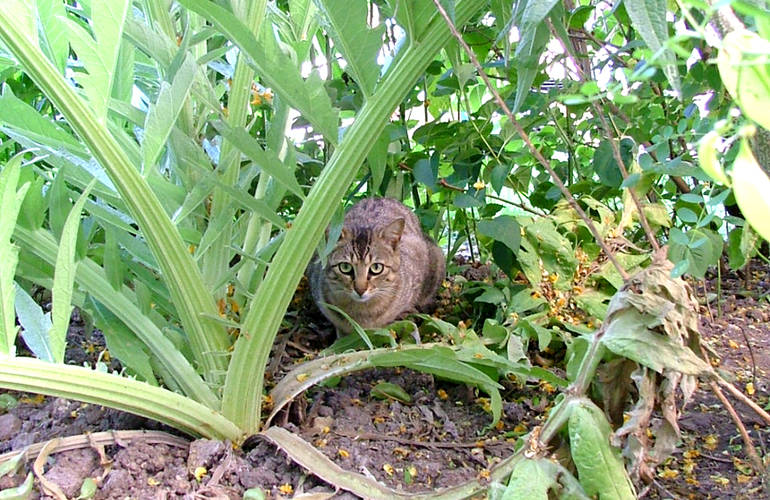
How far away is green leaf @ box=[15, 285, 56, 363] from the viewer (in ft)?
4.16

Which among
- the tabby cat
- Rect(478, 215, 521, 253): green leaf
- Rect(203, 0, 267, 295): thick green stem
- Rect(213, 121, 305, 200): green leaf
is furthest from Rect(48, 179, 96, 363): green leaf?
the tabby cat

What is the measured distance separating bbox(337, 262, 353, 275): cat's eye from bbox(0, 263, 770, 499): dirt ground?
0.79 m

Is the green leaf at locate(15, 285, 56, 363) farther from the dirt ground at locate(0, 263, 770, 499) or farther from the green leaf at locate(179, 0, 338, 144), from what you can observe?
the green leaf at locate(179, 0, 338, 144)

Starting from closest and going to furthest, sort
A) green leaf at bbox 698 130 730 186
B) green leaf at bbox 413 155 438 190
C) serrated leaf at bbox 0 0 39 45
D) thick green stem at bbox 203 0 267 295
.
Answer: green leaf at bbox 698 130 730 186
serrated leaf at bbox 0 0 39 45
thick green stem at bbox 203 0 267 295
green leaf at bbox 413 155 438 190

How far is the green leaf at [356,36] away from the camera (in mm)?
1177

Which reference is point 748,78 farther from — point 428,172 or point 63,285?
point 428,172

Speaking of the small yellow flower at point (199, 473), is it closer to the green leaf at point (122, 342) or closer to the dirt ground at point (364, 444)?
the dirt ground at point (364, 444)

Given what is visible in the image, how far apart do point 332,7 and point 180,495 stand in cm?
88

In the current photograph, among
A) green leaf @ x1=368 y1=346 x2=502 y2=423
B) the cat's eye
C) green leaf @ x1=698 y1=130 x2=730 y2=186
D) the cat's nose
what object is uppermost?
green leaf @ x1=698 y1=130 x2=730 y2=186

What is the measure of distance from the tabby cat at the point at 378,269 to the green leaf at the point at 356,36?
1246mm

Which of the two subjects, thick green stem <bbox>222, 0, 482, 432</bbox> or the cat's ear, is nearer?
thick green stem <bbox>222, 0, 482, 432</bbox>

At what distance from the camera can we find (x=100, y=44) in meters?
1.15

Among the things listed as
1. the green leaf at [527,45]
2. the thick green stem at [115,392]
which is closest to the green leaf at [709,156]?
the green leaf at [527,45]

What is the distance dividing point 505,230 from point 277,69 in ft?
3.20
